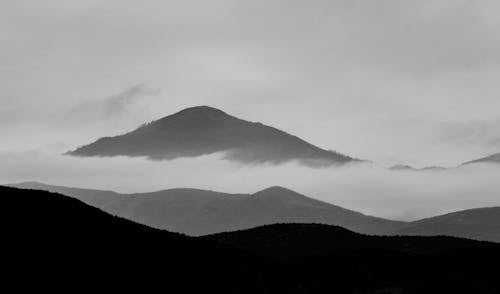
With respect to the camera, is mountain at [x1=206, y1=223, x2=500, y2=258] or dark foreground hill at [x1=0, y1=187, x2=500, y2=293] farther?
mountain at [x1=206, y1=223, x2=500, y2=258]

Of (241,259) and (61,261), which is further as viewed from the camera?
(241,259)

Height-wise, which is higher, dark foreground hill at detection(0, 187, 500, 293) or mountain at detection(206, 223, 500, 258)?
mountain at detection(206, 223, 500, 258)

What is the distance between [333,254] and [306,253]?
18.1 metres

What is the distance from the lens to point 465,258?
78.9 meters

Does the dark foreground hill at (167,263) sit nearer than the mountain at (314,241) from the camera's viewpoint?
Yes

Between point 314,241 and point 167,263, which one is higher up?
point 314,241

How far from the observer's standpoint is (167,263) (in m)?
74.6

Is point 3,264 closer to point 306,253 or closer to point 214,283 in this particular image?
point 214,283

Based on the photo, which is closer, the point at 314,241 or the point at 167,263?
the point at 167,263

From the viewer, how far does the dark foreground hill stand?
66.5 m

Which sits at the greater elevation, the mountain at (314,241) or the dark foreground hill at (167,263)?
the mountain at (314,241)

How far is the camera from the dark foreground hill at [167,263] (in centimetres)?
6650

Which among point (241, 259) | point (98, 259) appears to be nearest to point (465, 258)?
point (241, 259)

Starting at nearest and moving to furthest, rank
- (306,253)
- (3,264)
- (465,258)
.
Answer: (3,264), (465,258), (306,253)
